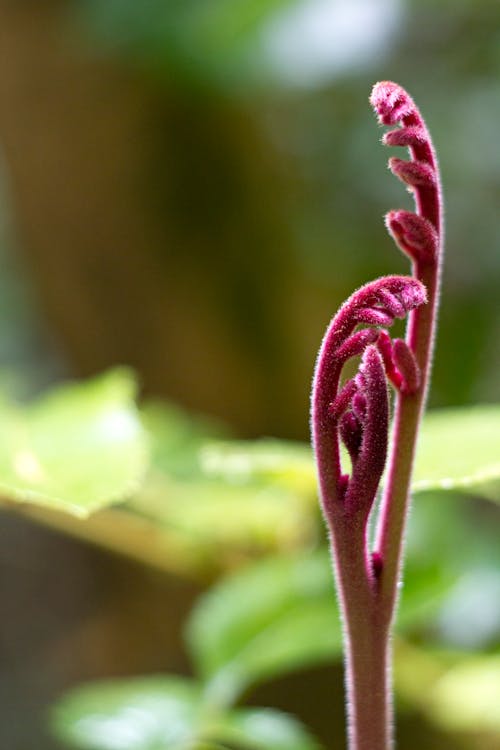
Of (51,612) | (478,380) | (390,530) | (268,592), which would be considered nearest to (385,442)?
(390,530)

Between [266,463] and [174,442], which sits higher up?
[174,442]

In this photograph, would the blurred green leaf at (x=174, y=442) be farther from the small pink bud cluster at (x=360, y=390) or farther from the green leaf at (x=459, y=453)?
the small pink bud cluster at (x=360, y=390)

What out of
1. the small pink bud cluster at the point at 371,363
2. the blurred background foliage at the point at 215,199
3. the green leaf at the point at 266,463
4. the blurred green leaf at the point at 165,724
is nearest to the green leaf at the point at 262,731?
the blurred green leaf at the point at 165,724

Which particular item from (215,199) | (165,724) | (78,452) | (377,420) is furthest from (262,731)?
(215,199)

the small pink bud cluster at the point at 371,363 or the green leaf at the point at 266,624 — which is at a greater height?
the green leaf at the point at 266,624

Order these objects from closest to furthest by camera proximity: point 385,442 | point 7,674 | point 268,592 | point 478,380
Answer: point 385,442 → point 268,592 → point 478,380 → point 7,674

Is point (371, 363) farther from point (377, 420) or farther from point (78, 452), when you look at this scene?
point (78, 452)

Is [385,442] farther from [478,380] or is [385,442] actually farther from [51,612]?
[51,612]
